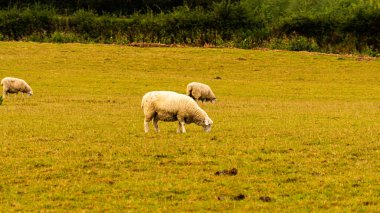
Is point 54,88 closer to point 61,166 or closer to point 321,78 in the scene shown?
point 321,78

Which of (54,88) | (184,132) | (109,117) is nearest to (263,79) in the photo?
(54,88)

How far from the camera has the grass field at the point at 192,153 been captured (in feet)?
34.2

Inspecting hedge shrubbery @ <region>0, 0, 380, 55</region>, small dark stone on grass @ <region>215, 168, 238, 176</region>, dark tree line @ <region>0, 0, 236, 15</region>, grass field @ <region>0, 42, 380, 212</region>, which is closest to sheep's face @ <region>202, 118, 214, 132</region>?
grass field @ <region>0, 42, 380, 212</region>

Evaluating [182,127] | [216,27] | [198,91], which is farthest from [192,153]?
[216,27]

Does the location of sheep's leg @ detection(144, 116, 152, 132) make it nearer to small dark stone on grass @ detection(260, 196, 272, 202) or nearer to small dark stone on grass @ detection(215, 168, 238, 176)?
small dark stone on grass @ detection(215, 168, 238, 176)

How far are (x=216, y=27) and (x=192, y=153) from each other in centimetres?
5079

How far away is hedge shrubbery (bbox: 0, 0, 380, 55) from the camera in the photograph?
59.4 metres

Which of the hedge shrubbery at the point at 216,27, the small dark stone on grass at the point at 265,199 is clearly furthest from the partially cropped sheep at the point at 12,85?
the hedge shrubbery at the point at 216,27

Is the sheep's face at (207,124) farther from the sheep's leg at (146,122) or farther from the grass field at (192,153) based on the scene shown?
the sheep's leg at (146,122)

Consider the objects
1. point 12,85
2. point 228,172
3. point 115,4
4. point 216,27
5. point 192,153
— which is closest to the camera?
point 228,172

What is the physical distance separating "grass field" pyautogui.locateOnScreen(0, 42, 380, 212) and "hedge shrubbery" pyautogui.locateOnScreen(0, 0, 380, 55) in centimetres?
2454

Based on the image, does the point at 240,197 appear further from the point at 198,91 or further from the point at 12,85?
the point at 12,85

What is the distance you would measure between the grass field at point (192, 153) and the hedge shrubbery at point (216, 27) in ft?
80.5

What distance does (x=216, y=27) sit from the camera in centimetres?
6400
